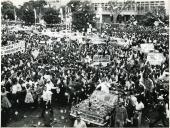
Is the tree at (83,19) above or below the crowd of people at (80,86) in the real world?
above

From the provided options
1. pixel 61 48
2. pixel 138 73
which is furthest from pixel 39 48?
pixel 138 73

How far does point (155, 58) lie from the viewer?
17.5m

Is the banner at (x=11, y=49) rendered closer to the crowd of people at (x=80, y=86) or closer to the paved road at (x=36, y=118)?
the crowd of people at (x=80, y=86)

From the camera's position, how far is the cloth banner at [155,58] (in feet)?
56.4

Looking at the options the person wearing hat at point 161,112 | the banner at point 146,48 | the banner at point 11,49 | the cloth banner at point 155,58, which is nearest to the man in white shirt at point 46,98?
the person wearing hat at point 161,112

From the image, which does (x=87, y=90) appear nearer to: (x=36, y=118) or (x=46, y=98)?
(x=46, y=98)

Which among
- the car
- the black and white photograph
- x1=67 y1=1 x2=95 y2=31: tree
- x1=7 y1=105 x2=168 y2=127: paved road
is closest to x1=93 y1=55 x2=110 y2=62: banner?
the black and white photograph

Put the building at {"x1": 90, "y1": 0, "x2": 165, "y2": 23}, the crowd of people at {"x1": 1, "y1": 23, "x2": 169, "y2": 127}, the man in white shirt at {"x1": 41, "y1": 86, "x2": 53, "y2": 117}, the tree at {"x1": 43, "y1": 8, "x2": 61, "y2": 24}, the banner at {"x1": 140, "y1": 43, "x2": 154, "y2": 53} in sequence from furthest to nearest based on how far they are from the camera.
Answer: the tree at {"x1": 43, "y1": 8, "x2": 61, "y2": 24} < the building at {"x1": 90, "y1": 0, "x2": 165, "y2": 23} < the banner at {"x1": 140, "y1": 43, "x2": 154, "y2": 53} < the man in white shirt at {"x1": 41, "y1": 86, "x2": 53, "y2": 117} < the crowd of people at {"x1": 1, "y1": 23, "x2": 169, "y2": 127}

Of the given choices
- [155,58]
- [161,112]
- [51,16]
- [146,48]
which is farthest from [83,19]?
[161,112]

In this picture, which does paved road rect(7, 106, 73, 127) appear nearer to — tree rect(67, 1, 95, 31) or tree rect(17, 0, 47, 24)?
tree rect(67, 1, 95, 31)

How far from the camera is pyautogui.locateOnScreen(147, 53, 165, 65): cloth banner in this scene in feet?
56.4

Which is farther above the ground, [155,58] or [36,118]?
[155,58]

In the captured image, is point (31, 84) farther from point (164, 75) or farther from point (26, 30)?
point (26, 30)

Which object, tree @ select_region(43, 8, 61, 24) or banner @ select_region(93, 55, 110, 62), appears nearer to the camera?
banner @ select_region(93, 55, 110, 62)
